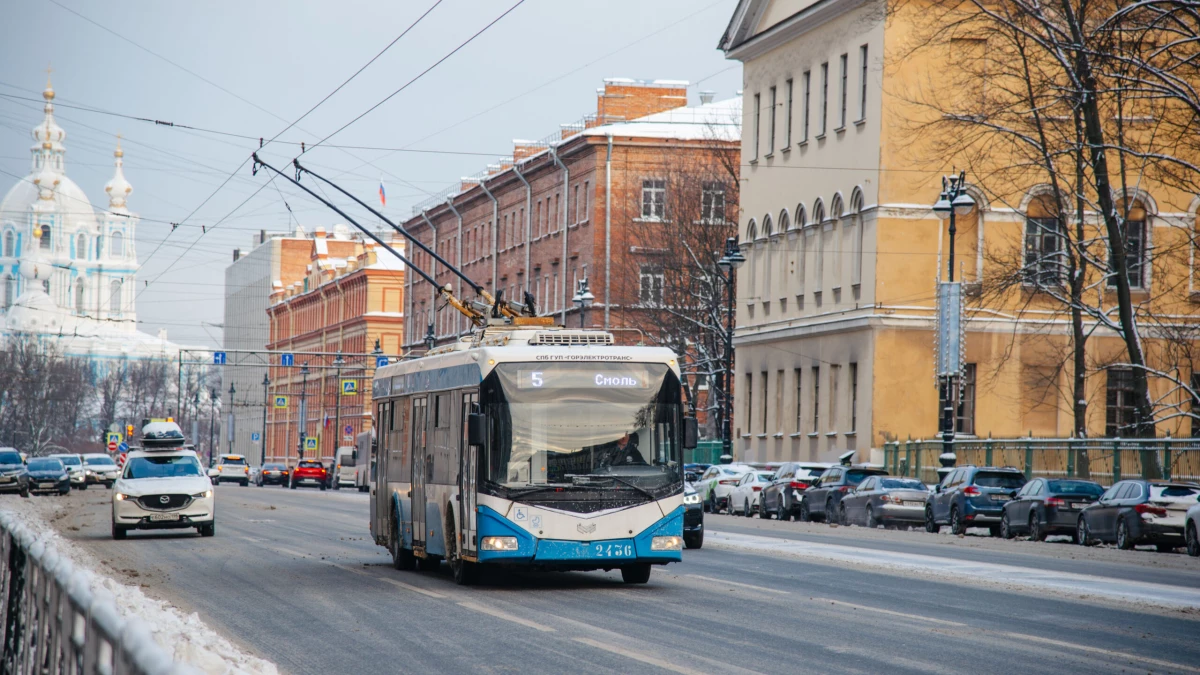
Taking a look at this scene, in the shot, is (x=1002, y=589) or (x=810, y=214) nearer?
(x=1002, y=589)

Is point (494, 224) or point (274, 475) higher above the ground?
point (494, 224)

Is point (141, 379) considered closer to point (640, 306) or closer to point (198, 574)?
point (640, 306)

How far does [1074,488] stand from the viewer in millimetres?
35344

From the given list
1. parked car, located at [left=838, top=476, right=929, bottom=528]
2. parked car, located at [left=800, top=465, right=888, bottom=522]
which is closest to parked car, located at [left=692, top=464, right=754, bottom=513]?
parked car, located at [left=800, top=465, right=888, bottom=522]

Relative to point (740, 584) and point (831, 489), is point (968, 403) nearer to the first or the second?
point (831, 489)

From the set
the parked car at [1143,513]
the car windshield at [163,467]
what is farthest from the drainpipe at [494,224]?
the parked car at [1143,513]

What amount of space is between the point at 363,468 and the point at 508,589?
70992mm

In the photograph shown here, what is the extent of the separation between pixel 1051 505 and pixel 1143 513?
3.45 metres

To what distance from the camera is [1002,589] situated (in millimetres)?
19969

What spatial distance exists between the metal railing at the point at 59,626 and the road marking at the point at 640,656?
4.19m

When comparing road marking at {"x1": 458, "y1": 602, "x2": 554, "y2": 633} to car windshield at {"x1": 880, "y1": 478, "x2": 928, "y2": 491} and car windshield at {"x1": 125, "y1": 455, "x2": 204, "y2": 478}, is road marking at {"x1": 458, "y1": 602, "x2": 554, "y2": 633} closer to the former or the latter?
car windshield at {"x1": 125, "y1": 455, "x2": 204, "y2": 478}

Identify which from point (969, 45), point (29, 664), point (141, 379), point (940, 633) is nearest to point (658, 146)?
point (969, 45)

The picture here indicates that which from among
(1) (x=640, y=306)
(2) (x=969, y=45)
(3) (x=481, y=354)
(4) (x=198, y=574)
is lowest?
(4) (x=198, y=574)

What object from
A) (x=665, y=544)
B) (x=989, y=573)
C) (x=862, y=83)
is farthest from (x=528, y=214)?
(x=665, y=544)
